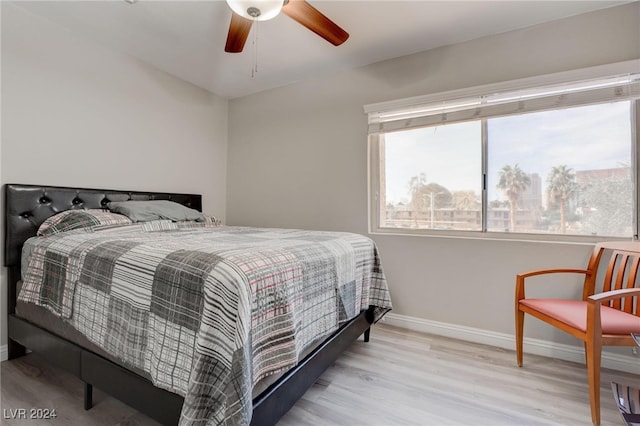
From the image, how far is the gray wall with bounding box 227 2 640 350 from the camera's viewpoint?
2096 mm

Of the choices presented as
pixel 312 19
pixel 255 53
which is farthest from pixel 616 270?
pixel 255 53

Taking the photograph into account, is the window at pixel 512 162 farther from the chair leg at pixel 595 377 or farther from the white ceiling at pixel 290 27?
the chair leg at pixel 595 377

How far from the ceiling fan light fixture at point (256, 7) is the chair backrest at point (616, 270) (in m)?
2.47

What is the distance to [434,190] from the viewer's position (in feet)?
8.70

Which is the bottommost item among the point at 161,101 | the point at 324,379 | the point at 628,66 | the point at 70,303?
the point at 324,379

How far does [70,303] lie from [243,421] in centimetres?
120

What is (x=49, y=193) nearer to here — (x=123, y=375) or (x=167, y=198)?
(x=167, y=198)

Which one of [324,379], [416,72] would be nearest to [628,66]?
[416,72]

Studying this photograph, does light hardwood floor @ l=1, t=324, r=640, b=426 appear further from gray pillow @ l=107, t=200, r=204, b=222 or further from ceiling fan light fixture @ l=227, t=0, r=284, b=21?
ceiling fan light fixture @ l=227, t=0, r=284, b=21

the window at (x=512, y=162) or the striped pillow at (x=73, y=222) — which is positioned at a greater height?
the window at (x=512, y=162)

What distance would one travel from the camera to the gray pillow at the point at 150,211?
90.4 inches

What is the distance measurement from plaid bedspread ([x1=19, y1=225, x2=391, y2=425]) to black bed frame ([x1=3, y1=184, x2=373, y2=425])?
10 centimetres

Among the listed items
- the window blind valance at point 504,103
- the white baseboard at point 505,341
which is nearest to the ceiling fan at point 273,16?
the window blind valance at point 504,103

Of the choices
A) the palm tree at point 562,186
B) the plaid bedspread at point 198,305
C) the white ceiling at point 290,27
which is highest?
the white ceiling at point 290,27
